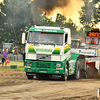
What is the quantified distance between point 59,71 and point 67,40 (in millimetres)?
1663

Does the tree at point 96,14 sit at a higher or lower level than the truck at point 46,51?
higher

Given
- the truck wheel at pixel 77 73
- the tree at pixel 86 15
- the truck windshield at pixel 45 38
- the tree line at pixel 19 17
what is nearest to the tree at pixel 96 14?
the tree line at pixel 19 17

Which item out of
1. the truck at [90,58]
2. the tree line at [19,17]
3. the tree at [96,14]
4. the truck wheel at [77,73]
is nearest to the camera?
the truck wheel at [77,73]

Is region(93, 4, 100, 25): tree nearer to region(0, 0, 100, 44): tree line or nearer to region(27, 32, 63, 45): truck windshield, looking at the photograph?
region(0, 0, 100, 44): tree line

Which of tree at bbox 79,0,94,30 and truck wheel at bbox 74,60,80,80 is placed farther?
tree at bbox 79,0,94,30

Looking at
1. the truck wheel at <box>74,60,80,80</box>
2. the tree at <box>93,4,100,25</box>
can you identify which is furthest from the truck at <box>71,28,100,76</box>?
the tree at <box>93,4,100,25</box>

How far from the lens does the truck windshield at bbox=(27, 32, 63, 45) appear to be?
16.2 meters

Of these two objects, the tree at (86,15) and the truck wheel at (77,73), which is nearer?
the truck wheel at (77,73)

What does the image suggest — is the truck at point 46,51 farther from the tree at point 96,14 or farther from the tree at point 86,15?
the tree at point 86,15

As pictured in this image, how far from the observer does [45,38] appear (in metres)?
16.3

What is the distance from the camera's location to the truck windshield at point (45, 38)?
16.2m

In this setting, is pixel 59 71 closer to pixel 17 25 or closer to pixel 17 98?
pixel 17 98

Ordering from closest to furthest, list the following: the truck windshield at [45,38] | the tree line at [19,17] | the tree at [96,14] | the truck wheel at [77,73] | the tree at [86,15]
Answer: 1. the truck windshield at [45,38]
2. the truck wheel at [77,73]
3. the tree line at [19,17]
4. the tree at [96,14]
5. the tree at [86,15]

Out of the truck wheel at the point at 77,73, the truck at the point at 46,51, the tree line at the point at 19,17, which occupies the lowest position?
the truck wheel at the point at 77,73
